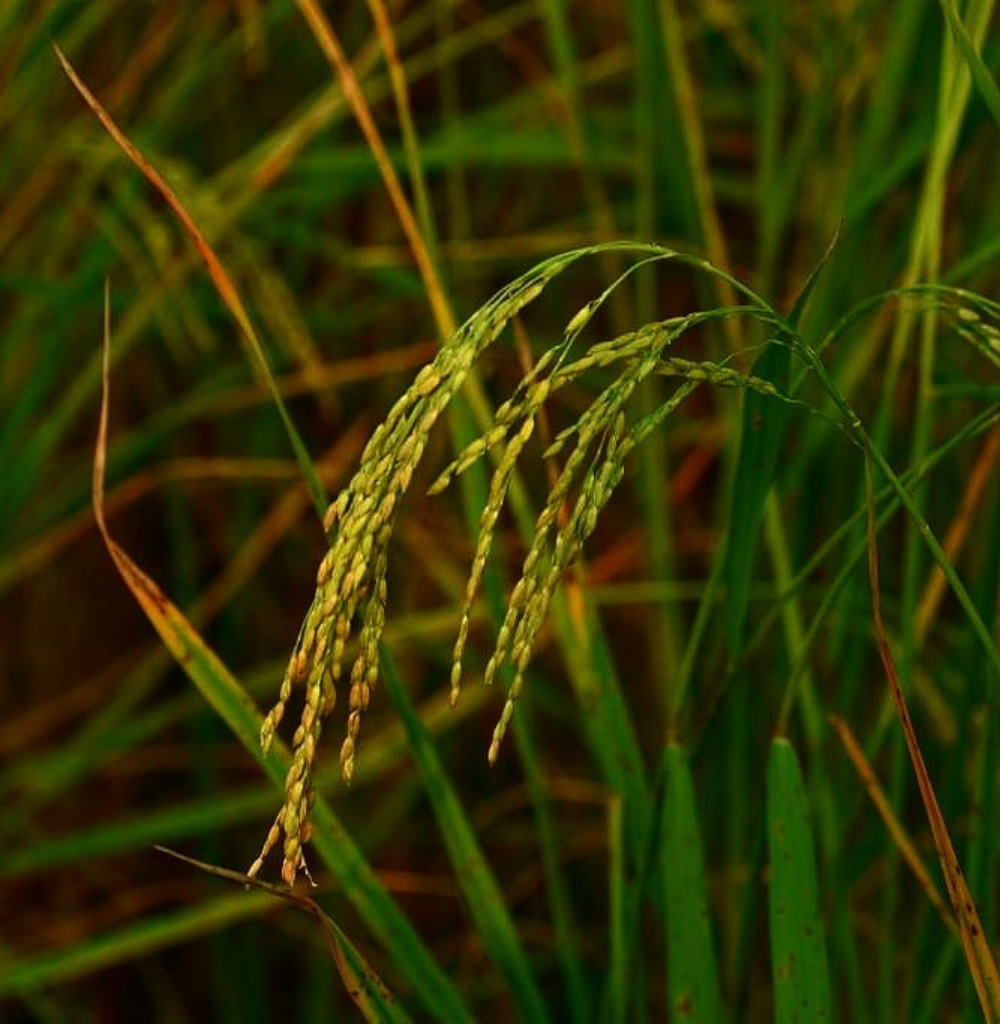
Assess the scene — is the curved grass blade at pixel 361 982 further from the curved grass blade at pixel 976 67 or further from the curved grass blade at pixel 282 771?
the curved grass blade at pixel 976 67

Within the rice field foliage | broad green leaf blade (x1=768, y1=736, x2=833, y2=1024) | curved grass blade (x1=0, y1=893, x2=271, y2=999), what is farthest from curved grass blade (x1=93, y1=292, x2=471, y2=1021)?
curved grass blade (x1=0, y1=893, x2=271, y2=999)

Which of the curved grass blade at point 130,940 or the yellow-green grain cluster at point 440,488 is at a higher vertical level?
the yellow-green grain cluster at point 440,488

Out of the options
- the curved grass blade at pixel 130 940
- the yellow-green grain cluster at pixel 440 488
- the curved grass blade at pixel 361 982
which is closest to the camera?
the yellow-green grain cluster at pixel 440 488

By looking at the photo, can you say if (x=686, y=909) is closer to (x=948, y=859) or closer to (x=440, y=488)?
(x=948, y=859)

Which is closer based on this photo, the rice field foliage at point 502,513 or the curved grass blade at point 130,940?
the rice field foliage at point 502,513

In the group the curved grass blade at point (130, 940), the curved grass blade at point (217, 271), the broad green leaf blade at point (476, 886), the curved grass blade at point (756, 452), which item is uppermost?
the curved grass blade at point (217, 271)

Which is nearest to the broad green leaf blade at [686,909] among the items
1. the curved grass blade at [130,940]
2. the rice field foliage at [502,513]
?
the rice field foliage at [502,513]

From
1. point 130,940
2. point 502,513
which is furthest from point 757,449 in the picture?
point 502,513

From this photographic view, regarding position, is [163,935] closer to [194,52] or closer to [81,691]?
[81,691]
